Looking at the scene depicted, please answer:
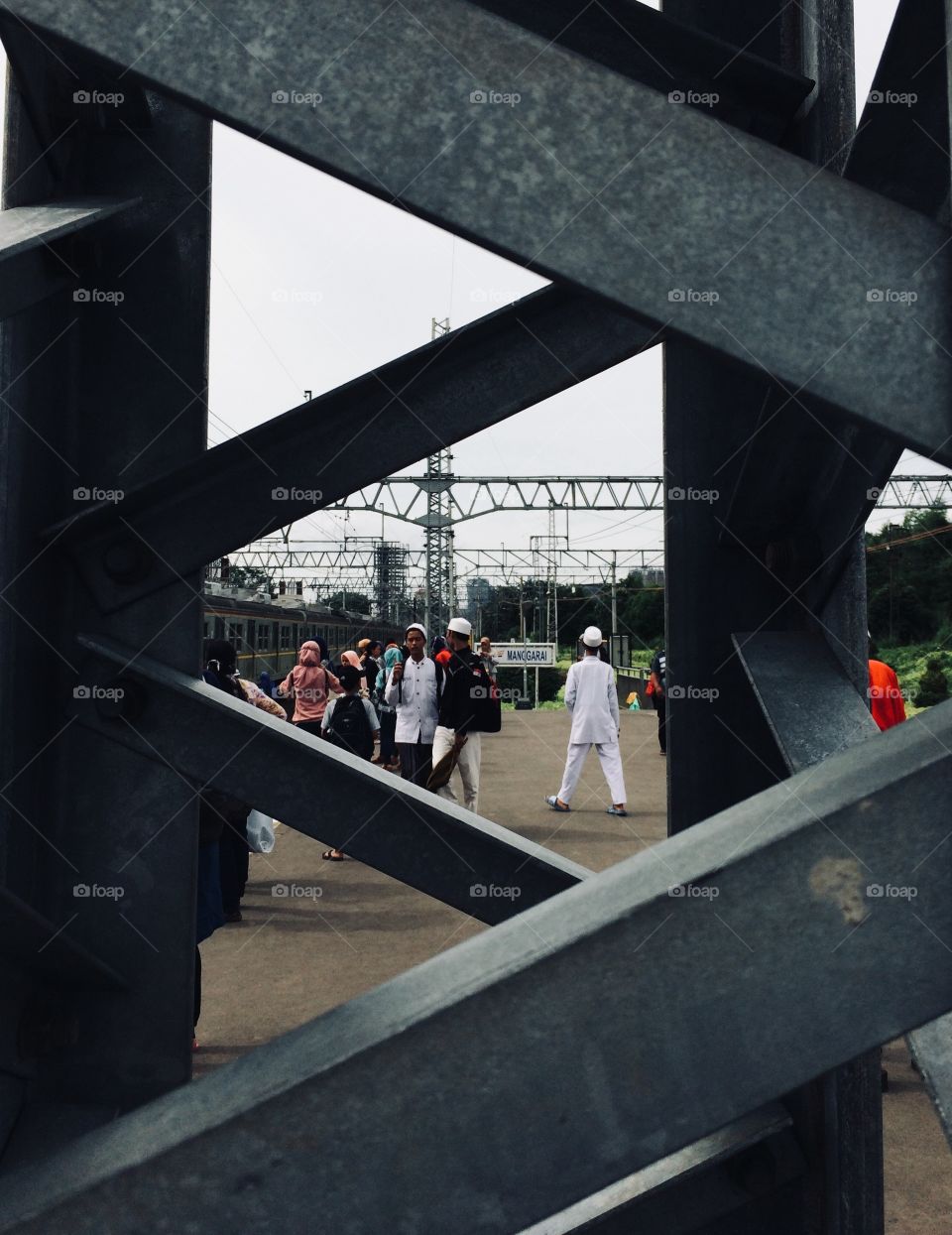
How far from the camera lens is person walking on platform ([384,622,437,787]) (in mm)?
10000

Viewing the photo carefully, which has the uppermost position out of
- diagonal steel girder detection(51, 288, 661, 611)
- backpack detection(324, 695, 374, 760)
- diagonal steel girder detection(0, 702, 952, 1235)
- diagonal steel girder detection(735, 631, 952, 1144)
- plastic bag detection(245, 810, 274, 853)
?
diagonal steel girder detection(51, 288, 661, 611)

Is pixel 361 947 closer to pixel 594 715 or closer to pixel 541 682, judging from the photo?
pixel 594 715

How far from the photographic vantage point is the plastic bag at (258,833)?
706 centimetres

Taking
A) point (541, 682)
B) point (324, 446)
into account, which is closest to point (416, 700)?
point (324, 446)

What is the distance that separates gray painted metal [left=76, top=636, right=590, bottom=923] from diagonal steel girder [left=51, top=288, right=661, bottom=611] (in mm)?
195

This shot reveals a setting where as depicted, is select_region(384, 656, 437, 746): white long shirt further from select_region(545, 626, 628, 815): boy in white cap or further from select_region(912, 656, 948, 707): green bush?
select_region(912, 656, 948, 707): green bush

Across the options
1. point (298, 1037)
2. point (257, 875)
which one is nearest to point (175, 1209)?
point (298, 1037)

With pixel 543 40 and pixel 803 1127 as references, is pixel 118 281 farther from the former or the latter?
pixel 803 1127

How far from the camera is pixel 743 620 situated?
7.22ft

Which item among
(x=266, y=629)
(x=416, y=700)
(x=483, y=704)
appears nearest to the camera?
(x=483, y=704)

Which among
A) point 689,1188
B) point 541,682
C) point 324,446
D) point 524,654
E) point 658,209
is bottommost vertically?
point 541,682

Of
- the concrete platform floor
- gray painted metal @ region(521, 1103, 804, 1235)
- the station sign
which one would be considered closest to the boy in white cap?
the concrete platform floor

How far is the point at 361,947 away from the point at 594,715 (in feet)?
15.2

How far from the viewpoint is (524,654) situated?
25.0 m
